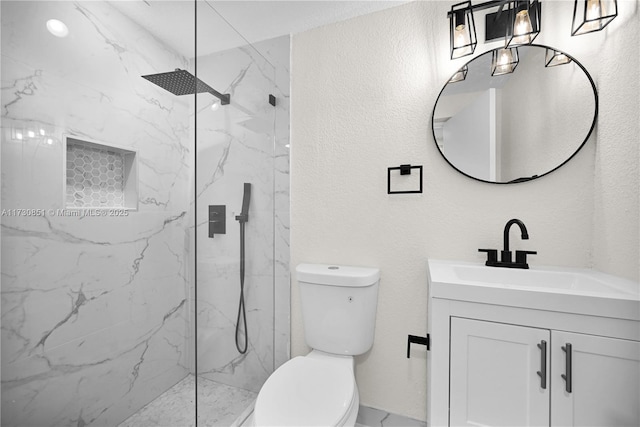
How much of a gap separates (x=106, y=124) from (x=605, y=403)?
1830 mm

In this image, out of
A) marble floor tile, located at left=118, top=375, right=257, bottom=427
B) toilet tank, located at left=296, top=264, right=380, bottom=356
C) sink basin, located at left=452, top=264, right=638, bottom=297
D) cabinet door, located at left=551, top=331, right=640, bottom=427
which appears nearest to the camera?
cabinet door, located at left=551, top=331, right=640, bottom=427

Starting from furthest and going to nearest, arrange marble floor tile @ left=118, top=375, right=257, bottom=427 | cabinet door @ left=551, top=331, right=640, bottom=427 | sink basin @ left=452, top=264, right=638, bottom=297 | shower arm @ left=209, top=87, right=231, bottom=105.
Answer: shower arm @ left=209, top=87, right=231, bottom=105 < marble floor tile @ left=118, top=375, right=257, bottom=427 < sink basin @ left=452, top=264, right=638, bottom=297 < cabinet door @ left=551, top=331, right=640, bottom=427

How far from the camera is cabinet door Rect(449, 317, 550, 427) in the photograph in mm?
949

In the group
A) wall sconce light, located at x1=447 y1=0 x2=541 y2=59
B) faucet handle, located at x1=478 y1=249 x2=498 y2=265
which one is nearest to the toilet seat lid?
faucet handle, located at x1=478 y1=249 x2=498 y2=265

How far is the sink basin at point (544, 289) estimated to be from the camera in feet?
2.89

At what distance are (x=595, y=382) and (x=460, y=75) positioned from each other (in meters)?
1.27

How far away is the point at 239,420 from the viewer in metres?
1.54

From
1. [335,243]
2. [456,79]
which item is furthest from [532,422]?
[456,79]

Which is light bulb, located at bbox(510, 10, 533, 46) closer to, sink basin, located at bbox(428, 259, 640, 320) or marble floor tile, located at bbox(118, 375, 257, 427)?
sink basin, located at bbox(428, 259, 640, 320)

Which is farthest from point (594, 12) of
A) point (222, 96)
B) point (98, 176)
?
point (98, 176)

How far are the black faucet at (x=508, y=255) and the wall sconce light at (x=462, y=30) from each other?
81 cm

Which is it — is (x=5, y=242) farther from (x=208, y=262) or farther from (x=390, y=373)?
(x=390, y=373)

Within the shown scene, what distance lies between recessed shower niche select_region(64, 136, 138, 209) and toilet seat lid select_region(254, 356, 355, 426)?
35.2 inches

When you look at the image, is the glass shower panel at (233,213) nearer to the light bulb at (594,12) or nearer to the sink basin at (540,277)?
the sink basin at (540,277)
